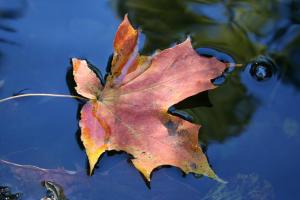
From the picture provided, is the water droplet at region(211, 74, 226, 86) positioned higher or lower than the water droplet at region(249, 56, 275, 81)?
lower

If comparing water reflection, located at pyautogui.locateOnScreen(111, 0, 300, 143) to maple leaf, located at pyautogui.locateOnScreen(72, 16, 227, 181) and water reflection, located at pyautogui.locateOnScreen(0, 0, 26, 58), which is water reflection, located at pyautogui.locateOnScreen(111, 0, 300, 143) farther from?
water reflection, located at pyautogui.locateOnScreen(0, 0, 26, 58)

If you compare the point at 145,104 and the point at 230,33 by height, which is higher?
the point at 230,33

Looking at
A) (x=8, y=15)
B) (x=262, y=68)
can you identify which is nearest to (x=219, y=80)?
(x=262, y=68)

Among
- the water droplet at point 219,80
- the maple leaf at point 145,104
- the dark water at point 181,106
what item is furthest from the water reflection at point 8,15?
the water droplet at point 219,80

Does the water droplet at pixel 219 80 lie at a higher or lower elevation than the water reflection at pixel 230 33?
lower

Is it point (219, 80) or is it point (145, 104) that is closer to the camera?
point (145, 104)

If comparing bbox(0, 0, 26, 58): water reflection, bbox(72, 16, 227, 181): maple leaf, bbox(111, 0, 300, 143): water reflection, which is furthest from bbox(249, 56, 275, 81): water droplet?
bbox(0, 0, 26, 58): water reflection

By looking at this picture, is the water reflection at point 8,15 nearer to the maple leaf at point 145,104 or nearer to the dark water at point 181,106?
the dark water at point 181,106

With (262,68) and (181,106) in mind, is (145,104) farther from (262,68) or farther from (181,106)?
(262,68)
